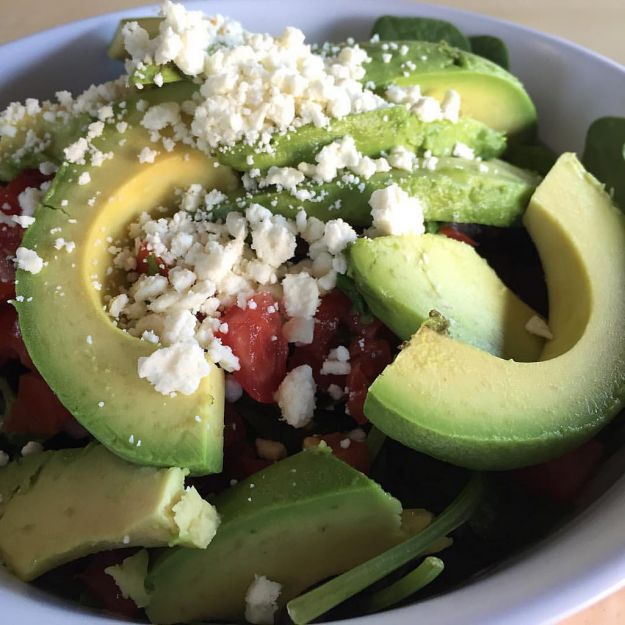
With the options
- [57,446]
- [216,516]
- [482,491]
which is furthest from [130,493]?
[482,491]

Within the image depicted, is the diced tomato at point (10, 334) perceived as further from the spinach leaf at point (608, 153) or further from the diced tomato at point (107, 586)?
the spinach leaf at point (608, 153)

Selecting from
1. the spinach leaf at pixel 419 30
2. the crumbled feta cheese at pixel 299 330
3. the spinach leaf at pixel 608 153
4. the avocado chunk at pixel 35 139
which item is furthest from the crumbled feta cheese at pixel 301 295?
the spinach leaf at pixel 419 30

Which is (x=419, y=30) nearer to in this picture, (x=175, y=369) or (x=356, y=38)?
(x=356, y=38)

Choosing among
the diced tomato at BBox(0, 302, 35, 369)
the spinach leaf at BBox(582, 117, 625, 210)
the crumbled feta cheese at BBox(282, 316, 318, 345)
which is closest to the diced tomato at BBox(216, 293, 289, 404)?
the crumbled feta cheese at BBox(282, 316, 318, 345)

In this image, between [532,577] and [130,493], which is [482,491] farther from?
[130,493]

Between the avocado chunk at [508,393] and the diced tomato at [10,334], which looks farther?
the diced tomato at [10,334]

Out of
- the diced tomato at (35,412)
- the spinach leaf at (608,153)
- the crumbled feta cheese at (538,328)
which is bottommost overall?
the diced tomato at (35,412)

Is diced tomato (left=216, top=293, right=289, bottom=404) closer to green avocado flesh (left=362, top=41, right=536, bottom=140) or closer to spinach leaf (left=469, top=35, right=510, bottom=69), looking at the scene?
green avocado flesh (left=362, top=41, right=536, bottom=140)
